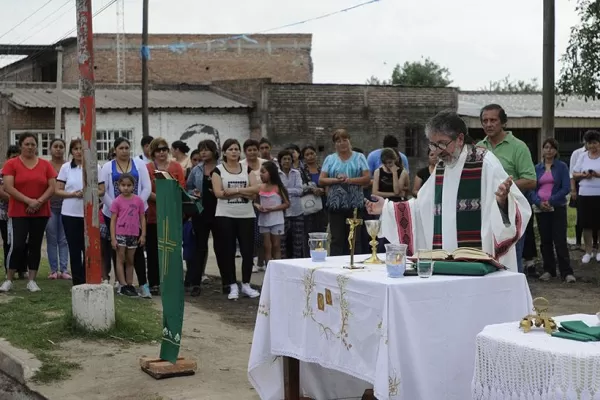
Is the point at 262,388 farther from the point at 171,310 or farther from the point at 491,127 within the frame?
the point at 491,127

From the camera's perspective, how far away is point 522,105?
44.7 m

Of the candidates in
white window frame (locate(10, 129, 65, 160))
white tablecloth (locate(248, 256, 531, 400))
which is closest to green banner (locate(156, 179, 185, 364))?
white tablecloth (locate(248, 256, 531, 400))

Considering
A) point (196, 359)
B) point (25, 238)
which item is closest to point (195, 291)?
point (25, 238)

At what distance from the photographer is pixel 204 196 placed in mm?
12680

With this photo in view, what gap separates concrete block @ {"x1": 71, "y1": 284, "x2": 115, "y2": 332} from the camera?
9.51 meters

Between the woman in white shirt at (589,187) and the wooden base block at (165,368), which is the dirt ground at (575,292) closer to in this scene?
the woman in white shirt at (589,187)

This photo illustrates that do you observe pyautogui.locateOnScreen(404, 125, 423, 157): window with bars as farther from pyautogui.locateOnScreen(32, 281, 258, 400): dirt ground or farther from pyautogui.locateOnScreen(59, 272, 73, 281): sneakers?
pyautogui.locateOnScreen(32, 281, 258, 400): dirt ground

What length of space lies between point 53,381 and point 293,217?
6816 millimetres

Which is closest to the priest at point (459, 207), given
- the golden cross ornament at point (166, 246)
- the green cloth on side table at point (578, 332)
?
the green cloth on side table at point (578, 332)

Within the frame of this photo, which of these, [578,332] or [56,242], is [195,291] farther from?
Answer: [578,332]

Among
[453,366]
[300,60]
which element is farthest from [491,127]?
[300,60]

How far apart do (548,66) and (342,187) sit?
6167 mm

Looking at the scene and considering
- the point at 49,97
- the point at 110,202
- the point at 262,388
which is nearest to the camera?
the point at 262,388

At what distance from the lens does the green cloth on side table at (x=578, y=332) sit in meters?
4.77
